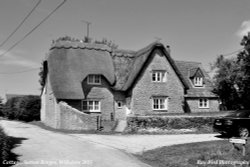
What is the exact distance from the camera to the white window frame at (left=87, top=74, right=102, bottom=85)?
3044 cm

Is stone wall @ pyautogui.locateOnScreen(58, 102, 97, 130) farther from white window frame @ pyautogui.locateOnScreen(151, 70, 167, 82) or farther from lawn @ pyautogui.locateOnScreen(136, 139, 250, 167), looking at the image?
lawn @ pyautogui.locateOnScreen(136, 139, 250, 167)

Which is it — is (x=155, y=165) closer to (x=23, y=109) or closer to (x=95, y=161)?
(x=95, y=161)

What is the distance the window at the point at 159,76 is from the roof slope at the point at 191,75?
12.3 ft

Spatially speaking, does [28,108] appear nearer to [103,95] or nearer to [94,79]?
[94,79]

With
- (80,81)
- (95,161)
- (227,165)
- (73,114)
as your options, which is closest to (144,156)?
(95,161)

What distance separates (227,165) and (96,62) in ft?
76.5

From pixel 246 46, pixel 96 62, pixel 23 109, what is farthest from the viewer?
pixel 23 109

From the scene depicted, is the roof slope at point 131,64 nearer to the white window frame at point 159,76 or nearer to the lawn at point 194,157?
the white window frame at point 159,76

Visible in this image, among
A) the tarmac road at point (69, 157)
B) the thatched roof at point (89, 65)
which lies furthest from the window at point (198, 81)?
the tarmac road at point (69, 157)

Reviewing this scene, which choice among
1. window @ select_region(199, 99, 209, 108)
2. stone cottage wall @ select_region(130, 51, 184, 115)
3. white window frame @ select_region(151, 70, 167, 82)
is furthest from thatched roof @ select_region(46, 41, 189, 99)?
window @ select_region(199, 99, 209, 108)

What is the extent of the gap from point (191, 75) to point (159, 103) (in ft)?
21.1

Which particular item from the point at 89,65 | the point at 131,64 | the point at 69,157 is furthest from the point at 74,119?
the point at 69,157

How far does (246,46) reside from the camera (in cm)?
2703

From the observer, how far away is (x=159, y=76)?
31.1 metres
